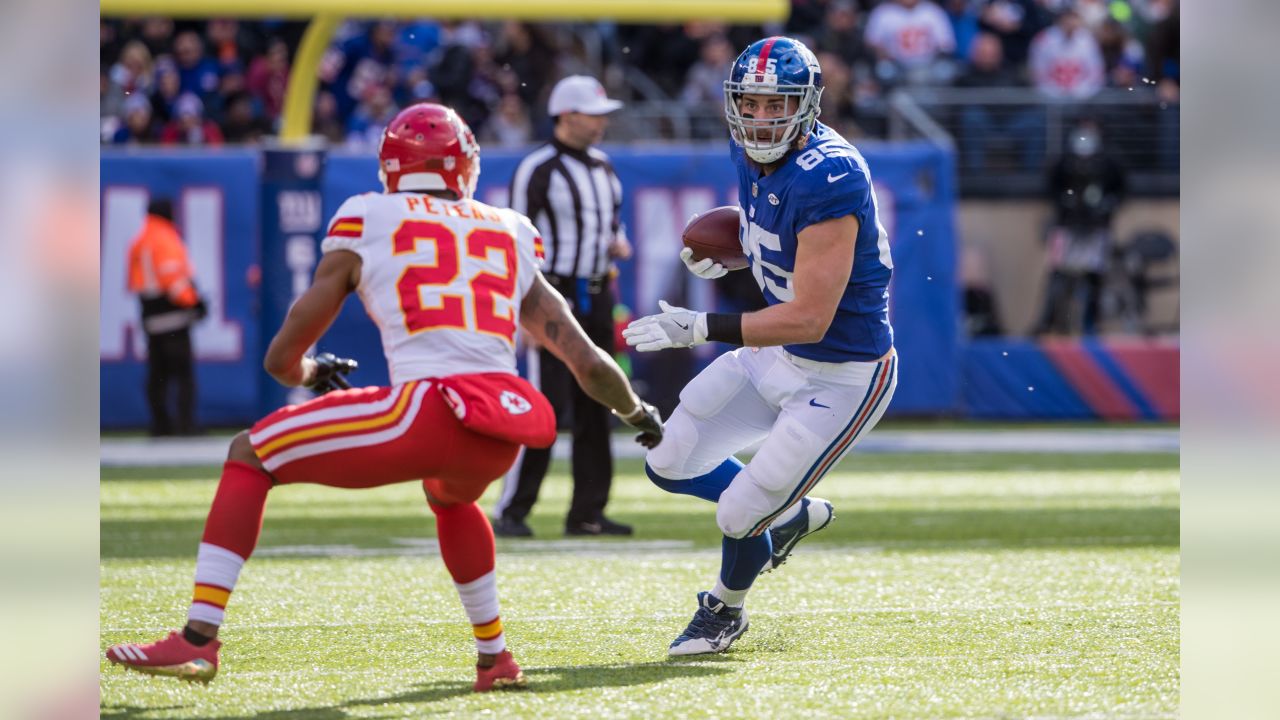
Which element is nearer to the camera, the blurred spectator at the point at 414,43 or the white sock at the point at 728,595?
the white sock at the point at 728,595

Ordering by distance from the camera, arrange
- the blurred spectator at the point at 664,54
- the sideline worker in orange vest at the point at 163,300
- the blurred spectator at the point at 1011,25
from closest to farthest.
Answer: the sideline worker in orange vest at the point at 163,300
the blurred spectator at the point at 664,54
the blurred spectator at the point at 1011,25

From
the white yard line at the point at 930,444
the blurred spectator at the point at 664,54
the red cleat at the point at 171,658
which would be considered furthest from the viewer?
the blurred spectator at the point at 664,54

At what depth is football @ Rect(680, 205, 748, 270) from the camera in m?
4.75

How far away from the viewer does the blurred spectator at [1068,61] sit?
15.2 metres

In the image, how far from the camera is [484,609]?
4000 mm

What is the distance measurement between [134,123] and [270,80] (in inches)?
54.4

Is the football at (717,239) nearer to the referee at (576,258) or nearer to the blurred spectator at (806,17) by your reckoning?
the referee at (576,258)

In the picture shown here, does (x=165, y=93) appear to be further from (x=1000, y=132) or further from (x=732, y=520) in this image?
(x=732, y=520)

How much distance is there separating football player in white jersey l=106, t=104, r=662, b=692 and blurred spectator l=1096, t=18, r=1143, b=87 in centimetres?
1244

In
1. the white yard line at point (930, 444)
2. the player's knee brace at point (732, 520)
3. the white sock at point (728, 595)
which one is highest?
the player's knee brace at point (732, 520)

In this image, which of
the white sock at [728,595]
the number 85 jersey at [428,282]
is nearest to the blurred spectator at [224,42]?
the white sock at [728,595]

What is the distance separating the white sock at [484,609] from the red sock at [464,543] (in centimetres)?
2

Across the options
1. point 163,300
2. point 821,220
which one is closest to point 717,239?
point 821,220
